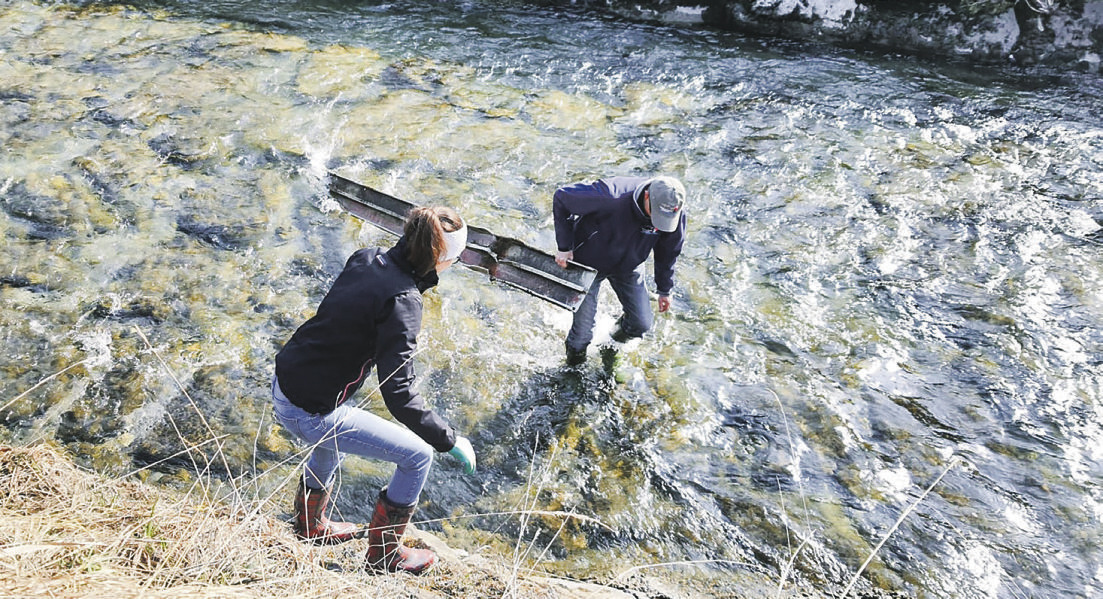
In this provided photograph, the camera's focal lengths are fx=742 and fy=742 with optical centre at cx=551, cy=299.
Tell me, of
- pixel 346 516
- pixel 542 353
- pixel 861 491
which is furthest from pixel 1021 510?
pixel 346 516

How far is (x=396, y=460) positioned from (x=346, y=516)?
0.96 m

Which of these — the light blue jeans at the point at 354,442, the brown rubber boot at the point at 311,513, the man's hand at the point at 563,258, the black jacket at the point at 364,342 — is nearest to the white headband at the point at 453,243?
the black jacket at the point at 364,342

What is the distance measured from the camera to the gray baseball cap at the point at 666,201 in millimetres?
4453

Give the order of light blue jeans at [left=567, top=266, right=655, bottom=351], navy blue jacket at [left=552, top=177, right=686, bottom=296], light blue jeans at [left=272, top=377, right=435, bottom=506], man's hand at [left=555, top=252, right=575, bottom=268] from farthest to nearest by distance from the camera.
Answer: light blue jeans at [left=567, top=266, right=655, bottom=351]
man's hand at [left=555, top=252, right=575, bottom=268]
navy blue jacket at [left=552, top=177, right=686, bottom=296]
light blue jeans at [left=272, top=377, right=435, bottom=506]

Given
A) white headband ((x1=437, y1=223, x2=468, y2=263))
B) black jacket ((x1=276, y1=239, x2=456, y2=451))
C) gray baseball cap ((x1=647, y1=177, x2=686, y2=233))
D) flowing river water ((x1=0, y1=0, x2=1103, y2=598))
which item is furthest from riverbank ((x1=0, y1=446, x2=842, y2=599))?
gray baseball cap ((x1=647, y1=177, x2=686, y2=233))

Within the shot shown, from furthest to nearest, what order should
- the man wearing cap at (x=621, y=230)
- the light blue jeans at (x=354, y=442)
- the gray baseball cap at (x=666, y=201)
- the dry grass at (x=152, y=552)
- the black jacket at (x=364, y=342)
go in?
the man wearing cap at (x=621, y=230)
the gray baseball cap at (x=666, y=201)
the light blue jeans at (x=354, y=442)
the black jacket at (x=364, y=342)
the dry grass at (x=152, y=552)

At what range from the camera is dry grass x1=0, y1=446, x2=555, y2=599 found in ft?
9.25

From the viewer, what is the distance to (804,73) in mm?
9695

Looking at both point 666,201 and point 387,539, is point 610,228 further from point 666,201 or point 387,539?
point 387,539

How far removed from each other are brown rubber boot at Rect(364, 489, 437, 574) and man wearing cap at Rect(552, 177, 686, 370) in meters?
1.94

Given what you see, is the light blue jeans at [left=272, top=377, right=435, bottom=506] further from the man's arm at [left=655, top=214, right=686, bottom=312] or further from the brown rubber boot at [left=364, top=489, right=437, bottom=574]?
the man's arm at [left=655, top=214, right=686, bottom=312]

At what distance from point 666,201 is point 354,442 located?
2.28 m

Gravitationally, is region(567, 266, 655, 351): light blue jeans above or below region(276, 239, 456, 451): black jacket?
below

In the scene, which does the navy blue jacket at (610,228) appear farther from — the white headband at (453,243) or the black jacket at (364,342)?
the black jacket at (364,342)
